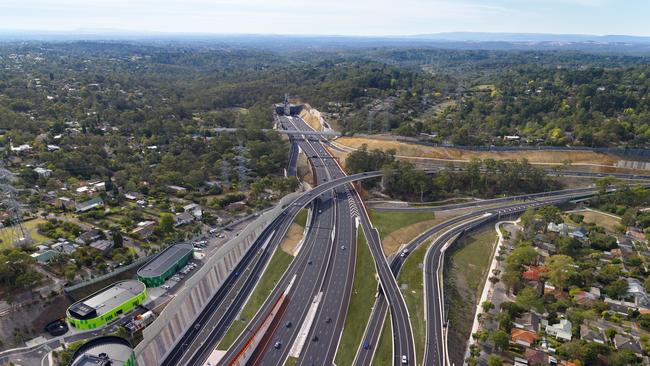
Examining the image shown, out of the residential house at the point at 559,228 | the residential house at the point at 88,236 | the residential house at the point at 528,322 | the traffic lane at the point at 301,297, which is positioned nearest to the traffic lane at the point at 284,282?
the traffic lane at the point at 301,297

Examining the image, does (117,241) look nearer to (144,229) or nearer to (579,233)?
(144,229)

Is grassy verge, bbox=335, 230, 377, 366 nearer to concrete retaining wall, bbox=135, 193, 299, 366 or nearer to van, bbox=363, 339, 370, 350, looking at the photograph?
van, bbox=363, 339, 370, 350

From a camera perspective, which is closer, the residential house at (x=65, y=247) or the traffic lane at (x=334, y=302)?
the traffic lane at (x=334, y=302)

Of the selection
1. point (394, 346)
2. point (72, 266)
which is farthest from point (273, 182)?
point (394, 346)

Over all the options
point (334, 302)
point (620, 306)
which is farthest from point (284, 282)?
point (620, 306)

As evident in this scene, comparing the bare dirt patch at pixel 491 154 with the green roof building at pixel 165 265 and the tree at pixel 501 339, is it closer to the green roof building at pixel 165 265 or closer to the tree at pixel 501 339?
the green roof building at pixel 165 265

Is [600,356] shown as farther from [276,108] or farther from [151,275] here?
[276,108]

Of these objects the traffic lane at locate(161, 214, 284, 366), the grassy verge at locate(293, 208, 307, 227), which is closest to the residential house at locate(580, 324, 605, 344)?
the traffic lane at locate(161, 214, 284, 366)
